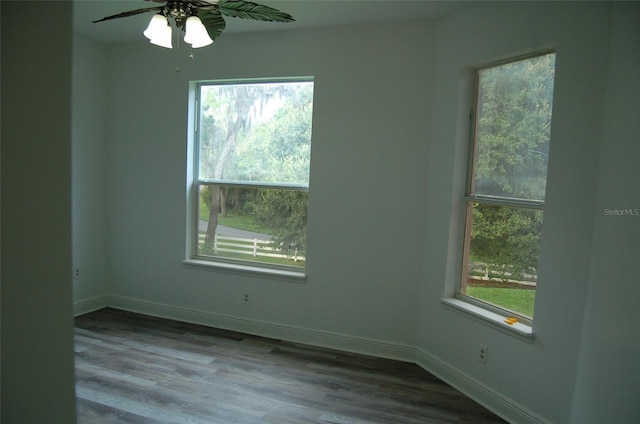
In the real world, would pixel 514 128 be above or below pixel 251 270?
above

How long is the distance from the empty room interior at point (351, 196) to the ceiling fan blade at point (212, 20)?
218 millimetres

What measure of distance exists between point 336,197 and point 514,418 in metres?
2.07

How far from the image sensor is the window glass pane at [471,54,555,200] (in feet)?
8.63

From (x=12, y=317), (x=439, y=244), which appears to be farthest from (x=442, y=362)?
(x=12, y=317)

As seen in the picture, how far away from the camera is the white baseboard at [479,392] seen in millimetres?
2621

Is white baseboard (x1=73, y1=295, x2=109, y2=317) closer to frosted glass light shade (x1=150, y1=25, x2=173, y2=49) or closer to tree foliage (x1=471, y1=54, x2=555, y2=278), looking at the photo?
frosted glass light shade (x1=150, y1=25, x2=173, y2=49)

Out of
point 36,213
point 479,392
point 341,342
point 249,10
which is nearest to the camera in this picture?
point 36,213

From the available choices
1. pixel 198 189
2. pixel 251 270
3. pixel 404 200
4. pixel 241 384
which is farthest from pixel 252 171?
pixel 241 384

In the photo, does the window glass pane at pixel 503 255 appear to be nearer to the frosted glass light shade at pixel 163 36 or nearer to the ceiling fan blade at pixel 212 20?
the ceiling fan blade at pixel 212 20

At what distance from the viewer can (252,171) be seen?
4043 mm

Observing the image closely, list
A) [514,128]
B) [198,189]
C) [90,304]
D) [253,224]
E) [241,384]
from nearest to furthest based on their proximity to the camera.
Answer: [514,128] → [241,384] → [253,224] → [198,189] → [90,304]

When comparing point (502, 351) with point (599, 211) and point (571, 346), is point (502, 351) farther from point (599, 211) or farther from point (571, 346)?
point (599, 211)

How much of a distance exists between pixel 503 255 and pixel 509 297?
0.29m

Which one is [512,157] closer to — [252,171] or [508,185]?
[508,185]
